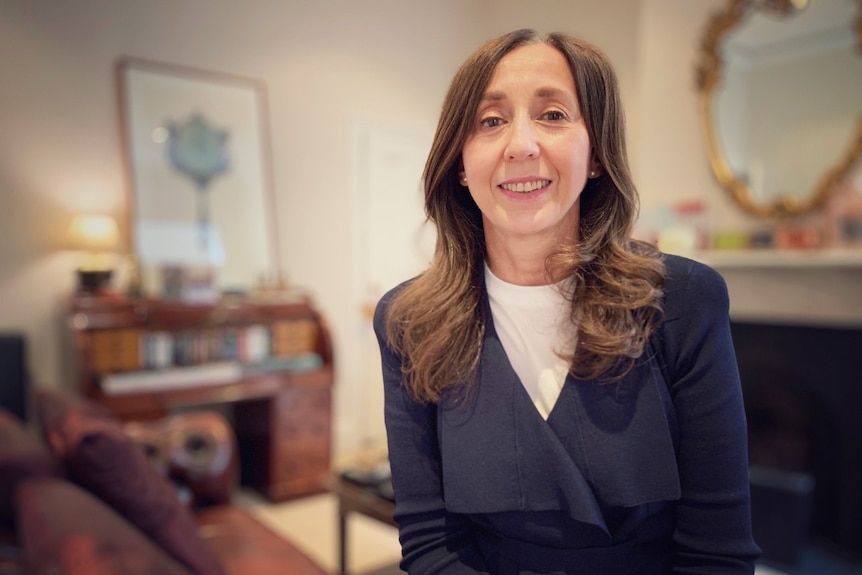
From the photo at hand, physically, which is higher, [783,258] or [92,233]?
[92,233]

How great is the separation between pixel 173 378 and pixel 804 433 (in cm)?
255

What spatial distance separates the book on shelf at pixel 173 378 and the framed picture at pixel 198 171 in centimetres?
54

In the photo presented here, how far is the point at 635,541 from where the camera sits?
544 mm

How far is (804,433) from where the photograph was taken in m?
2.13

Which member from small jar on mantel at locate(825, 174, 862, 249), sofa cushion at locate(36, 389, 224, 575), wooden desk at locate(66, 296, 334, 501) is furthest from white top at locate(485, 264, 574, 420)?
wooden desk at locate(66, 296, 334, 501)

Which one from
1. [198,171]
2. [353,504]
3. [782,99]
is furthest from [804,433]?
[198,171]

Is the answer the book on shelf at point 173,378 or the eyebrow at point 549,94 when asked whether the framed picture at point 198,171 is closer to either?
the book on shelf at point 173,378

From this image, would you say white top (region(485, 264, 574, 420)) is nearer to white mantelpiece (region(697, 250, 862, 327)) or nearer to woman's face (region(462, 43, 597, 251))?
woman's face (region(462, 43, 597, 251))

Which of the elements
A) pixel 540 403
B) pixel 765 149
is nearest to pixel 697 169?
pixel 765 149

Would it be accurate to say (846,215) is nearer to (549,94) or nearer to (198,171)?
(549,94)

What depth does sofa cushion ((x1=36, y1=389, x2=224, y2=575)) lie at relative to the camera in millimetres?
1186

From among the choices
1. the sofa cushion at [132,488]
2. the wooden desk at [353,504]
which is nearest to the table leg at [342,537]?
the wooden desk at [353,504]

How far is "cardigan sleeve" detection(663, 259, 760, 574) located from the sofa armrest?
65.5 inches

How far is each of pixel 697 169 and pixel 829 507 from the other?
130 cm
